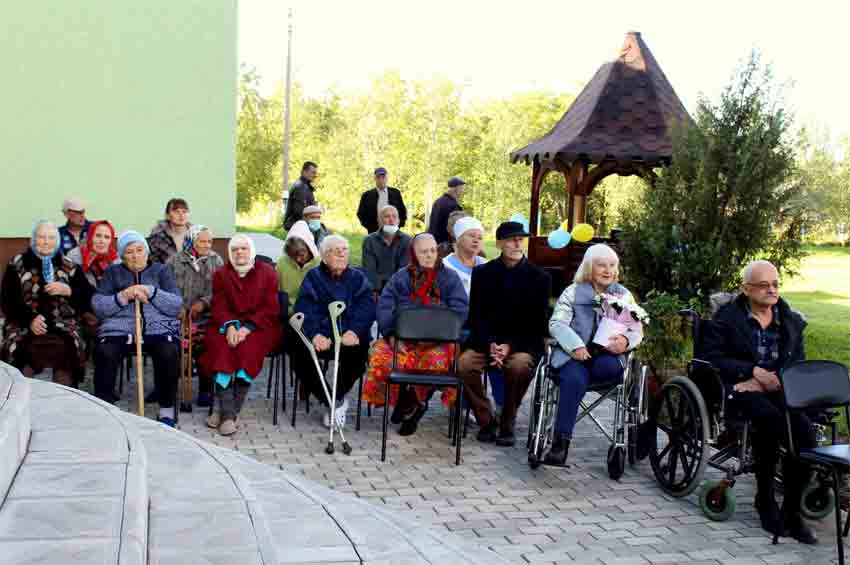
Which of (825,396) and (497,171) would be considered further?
(497,171)

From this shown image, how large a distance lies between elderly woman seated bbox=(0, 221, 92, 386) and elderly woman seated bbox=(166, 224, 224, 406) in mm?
835

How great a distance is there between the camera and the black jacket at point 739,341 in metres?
5.63

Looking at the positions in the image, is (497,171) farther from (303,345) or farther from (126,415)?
(126,415)

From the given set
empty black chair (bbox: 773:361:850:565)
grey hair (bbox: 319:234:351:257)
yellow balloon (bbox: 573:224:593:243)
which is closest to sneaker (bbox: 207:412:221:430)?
grey hair (bbox: 319:234:351:257)

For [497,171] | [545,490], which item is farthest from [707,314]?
[497,171]

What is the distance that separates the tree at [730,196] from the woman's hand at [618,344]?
2344 mm

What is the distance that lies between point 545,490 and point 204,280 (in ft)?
11.5

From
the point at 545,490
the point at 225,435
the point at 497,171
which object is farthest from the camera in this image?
the point at 497,171

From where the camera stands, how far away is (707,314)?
817 cm

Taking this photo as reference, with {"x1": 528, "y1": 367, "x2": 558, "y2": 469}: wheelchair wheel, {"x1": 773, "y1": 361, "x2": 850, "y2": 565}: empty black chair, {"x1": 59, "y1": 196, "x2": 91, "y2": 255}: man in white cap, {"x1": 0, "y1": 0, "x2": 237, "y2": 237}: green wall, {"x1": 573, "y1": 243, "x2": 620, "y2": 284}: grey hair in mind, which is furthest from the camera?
{"x1": 0, "y1": 0, "x2": 237, "y2": 237}: green wall

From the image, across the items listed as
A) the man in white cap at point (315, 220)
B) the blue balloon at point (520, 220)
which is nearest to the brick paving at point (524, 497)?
the blue balloon at point (520, 220)

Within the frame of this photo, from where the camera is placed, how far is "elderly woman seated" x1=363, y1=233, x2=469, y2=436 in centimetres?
710

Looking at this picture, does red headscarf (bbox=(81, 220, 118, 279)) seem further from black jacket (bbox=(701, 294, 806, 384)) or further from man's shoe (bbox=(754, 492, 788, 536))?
man's shoe (bbox=(754, 492, 788, 536))

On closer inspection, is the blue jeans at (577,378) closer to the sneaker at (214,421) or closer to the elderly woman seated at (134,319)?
the sneaker at (214,421)
